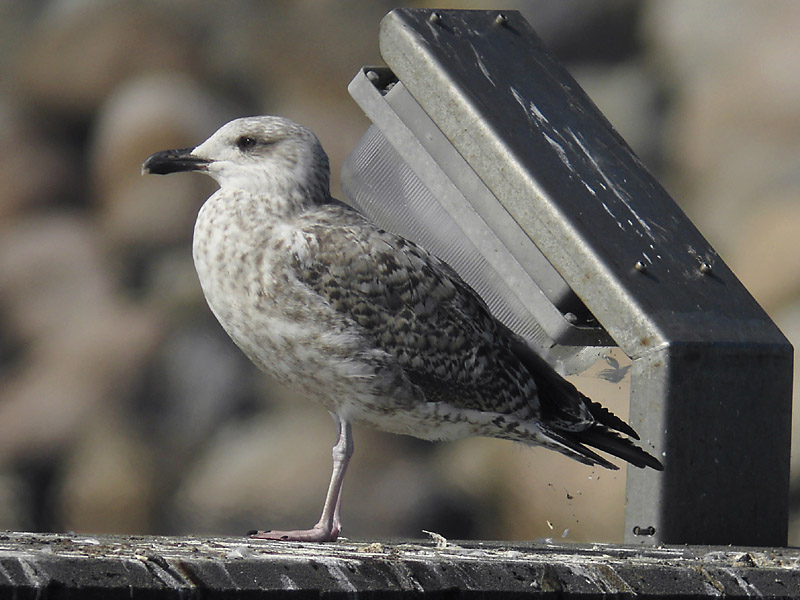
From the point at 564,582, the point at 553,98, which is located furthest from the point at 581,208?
the point at 564,582

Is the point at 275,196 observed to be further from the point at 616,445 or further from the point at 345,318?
the point at 616,445

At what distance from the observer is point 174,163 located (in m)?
3.98

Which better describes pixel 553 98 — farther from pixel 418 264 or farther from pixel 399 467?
pixel 399 467

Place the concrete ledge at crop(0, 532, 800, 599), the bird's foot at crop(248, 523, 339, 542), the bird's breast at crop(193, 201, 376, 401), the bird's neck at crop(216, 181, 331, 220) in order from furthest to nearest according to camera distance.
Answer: the bird's neck at crop(216, 181, 331, 220) < the bird's breast at crop(193, 201, 376, 401) < the bird's foot at crop(248, 523, 339, 542) < the concrete ledge at crop(0, 532, 800, 599)

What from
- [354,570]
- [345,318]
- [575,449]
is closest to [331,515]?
[345,318]

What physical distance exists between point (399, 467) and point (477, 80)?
4663mm

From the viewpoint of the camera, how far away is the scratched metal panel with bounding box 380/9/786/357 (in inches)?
158

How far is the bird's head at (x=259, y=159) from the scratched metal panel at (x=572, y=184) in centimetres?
50

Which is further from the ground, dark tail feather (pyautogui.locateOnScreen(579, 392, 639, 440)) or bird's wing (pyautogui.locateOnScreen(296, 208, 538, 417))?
bird's wing (pyautogui.locateOnScreen(296, 208, 538, 417))

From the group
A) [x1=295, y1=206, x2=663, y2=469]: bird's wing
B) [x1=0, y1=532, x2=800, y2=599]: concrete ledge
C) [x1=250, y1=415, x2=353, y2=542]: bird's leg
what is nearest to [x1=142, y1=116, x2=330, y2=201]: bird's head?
[x1=295, y1=206, x2=663, y2=469]: bird's wing

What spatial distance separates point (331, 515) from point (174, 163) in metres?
1.07

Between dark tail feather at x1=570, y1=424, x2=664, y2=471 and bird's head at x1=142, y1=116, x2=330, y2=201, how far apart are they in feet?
3.18

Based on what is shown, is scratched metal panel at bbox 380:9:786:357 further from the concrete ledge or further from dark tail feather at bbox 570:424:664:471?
the concrete ledge

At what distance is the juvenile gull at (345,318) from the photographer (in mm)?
3672
